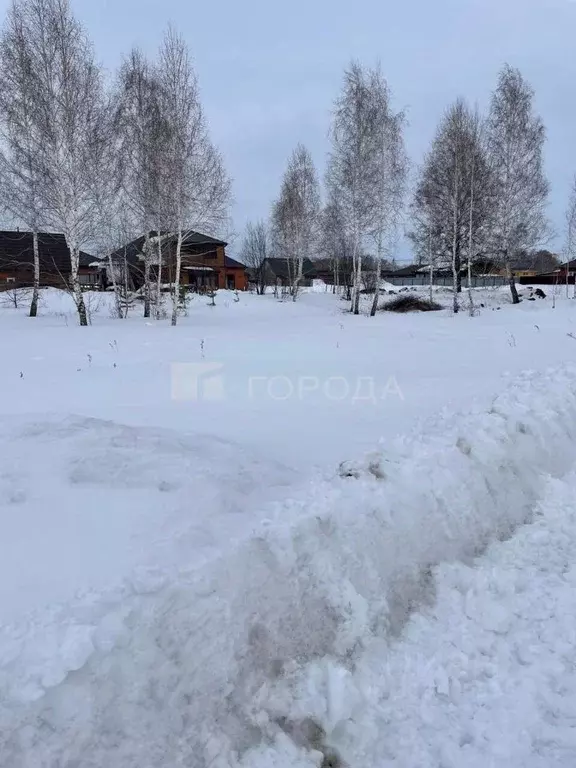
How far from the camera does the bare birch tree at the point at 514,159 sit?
2108 cm

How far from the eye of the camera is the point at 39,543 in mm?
2473

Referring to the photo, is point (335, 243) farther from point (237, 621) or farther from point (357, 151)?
point (237, 621)

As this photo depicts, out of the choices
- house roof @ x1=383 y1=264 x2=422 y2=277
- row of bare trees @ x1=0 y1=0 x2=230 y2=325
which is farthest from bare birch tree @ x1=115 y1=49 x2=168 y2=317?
house roof @ x1=383 y1=264 x2=422 y2=277

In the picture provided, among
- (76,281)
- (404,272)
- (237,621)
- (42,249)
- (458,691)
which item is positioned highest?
(404,272)

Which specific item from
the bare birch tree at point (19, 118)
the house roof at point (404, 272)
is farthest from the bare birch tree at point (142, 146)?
the house roof at point (404, 272)

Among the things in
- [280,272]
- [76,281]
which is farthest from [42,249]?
[280,272]

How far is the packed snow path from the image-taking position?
1.79 metres

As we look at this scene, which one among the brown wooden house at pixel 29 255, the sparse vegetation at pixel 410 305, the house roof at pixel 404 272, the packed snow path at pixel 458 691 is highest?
the house roof at pixel 404 272

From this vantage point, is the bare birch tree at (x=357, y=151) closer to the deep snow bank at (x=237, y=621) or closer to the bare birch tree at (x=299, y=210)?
the bare birch tree at (x=299, y=210)

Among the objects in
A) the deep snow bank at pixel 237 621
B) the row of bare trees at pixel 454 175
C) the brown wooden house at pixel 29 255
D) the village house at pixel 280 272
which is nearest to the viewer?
the deep snow bank at pixel 237 621

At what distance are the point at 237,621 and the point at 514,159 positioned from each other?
24.2m

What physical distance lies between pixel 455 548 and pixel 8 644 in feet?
7.95

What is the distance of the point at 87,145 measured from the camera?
14703 millimetres

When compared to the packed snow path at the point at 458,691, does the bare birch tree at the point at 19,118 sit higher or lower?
higher
